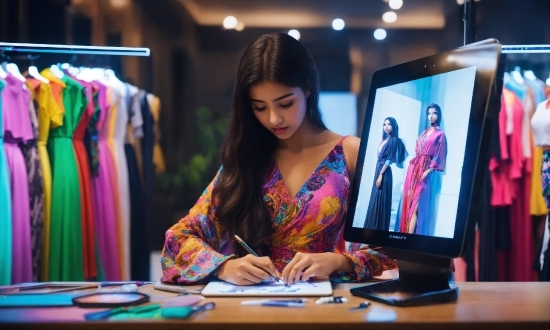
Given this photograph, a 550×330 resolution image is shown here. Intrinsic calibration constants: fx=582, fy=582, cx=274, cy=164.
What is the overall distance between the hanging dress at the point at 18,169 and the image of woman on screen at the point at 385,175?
2.00 m

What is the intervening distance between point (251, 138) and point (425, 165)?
2.15 feet

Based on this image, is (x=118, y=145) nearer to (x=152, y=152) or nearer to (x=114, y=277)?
(x=152, y=152)

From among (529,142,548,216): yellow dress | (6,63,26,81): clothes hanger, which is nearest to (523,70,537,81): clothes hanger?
(529,142,548,216): yellow dress

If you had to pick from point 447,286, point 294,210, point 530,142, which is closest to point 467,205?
point 447,286

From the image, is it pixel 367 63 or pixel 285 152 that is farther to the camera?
pixel 367 63

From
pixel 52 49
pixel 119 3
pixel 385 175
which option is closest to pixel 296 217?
pixel 385 175

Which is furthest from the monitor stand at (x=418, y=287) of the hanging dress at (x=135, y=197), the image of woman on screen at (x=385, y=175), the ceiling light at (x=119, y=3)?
the ceiling light at (x=119, y=3)

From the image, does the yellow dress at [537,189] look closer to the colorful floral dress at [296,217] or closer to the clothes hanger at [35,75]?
the colorful floral dress at [296,217]

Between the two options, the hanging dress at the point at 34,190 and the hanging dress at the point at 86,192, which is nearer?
the hanging dress at the point at 34,190

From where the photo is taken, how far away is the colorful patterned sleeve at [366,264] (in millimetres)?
1383

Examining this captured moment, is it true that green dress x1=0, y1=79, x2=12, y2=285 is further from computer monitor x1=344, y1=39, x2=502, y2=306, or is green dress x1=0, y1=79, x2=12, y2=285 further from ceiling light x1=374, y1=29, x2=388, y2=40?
ceiling light x1=374, y1=29, x2=388, y2=40

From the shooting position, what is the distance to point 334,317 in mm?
917

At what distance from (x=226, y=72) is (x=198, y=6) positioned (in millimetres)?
457

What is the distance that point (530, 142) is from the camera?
3094 mm
